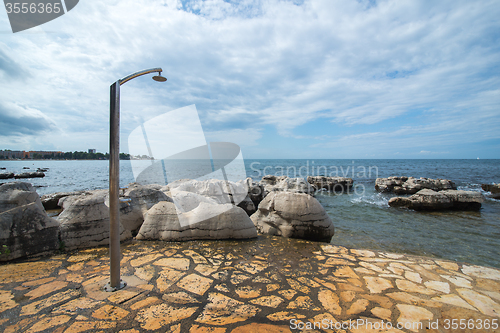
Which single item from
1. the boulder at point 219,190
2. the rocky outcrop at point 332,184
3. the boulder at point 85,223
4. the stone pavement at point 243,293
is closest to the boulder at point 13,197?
the boulder at point 85,223

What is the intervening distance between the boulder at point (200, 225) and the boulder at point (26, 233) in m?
1.61

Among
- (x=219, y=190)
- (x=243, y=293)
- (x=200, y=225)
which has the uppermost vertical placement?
(x=219, y=190)

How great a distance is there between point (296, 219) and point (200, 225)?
2.52 m

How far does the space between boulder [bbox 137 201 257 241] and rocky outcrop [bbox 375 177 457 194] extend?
1851cm

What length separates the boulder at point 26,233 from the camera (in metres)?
3.78

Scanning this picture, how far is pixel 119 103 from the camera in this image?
9.82ft

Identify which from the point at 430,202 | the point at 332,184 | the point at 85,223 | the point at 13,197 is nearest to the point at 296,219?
the point at 85,223

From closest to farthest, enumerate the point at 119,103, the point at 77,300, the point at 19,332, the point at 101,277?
the point at 19,332 → the point at 77,300 → the point at 119,103 → the point at 101,277

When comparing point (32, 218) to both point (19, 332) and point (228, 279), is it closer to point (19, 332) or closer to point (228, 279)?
point (19, 332)

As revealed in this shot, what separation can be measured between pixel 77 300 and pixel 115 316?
712 mm

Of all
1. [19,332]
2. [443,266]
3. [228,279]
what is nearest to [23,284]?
[19,332]

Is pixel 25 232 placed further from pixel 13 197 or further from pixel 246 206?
pixel 246 206

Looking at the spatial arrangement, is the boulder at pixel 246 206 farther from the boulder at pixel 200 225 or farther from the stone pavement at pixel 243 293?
the stone pavement at pixel 243 293

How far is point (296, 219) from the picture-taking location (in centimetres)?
576
